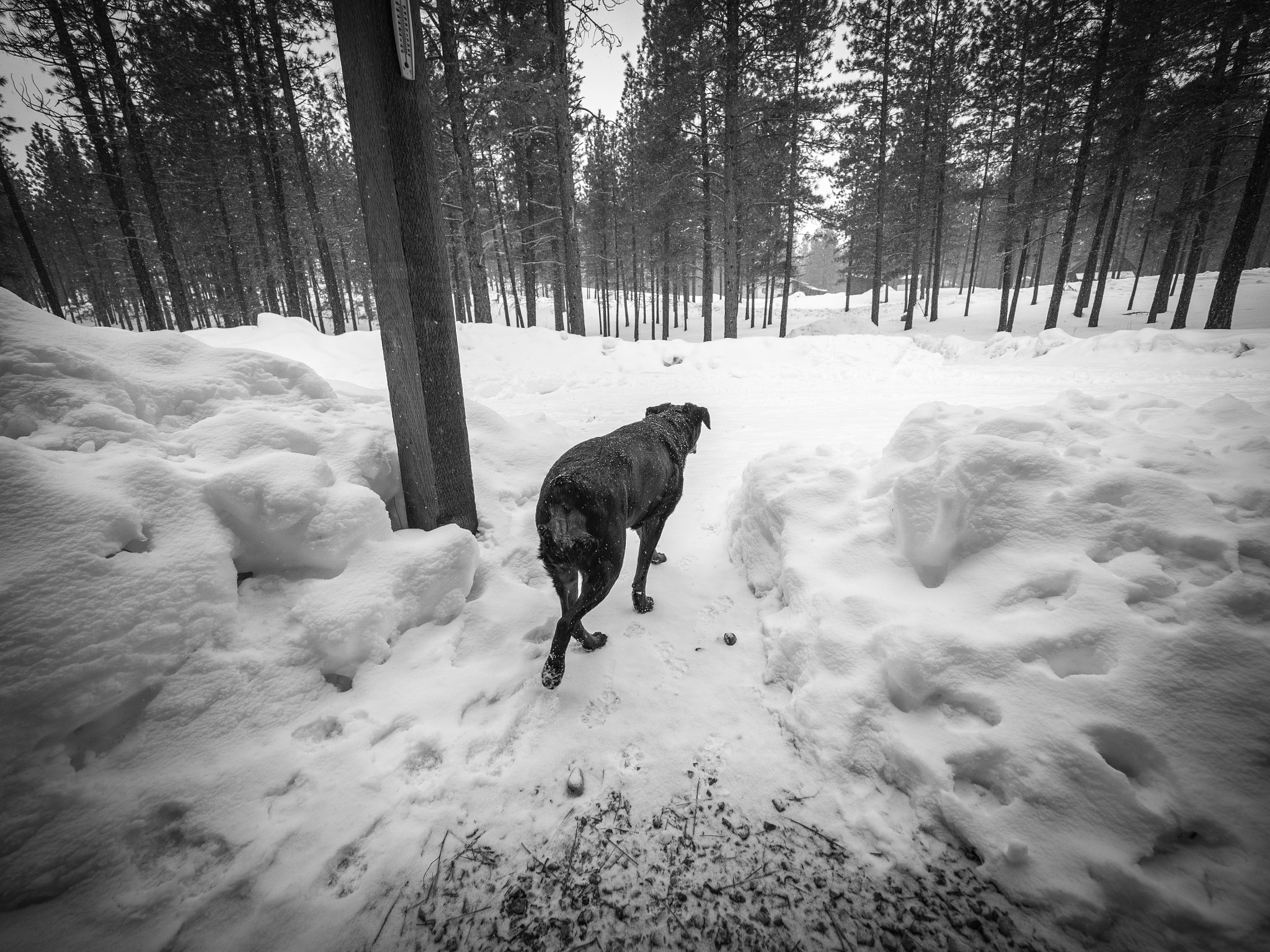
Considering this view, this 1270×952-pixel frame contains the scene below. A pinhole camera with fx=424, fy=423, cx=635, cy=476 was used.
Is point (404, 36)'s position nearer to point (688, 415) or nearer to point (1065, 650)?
point (688, 415)

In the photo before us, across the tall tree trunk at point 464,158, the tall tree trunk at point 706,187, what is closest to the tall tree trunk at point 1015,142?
the tall tree trunk at point 706,187

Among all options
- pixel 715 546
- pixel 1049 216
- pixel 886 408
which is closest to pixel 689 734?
pixel 715 546

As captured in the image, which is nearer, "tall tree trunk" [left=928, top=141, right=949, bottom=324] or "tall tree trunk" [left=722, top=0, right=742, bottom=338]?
"tall tree trunk" [left=722, top=0, right=742, bottom=338]

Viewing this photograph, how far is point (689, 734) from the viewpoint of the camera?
215 centimetres

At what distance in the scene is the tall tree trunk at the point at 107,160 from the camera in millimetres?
10945

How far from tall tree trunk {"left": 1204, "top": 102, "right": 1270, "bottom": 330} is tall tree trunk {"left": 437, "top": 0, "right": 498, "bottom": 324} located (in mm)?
18502

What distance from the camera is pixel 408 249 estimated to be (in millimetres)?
2771

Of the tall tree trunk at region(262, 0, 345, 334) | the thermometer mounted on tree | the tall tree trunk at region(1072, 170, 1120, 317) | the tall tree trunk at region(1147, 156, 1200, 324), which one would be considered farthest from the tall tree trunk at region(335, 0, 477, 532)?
the tall tree trunk at region(1072, 170, 1120, 317)

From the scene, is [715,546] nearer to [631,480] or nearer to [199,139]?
[631,480]

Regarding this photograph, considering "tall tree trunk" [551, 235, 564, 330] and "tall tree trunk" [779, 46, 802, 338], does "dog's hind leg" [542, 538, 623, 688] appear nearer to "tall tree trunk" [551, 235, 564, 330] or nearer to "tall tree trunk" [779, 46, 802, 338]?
"tall tree trunk" [779, 46, 802, 338]

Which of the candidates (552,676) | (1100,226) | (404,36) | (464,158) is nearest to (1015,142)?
(1100,226)

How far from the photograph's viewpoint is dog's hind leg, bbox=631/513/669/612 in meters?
3.11

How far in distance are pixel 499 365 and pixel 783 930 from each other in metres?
10.8

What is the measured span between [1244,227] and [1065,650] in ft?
55.3
